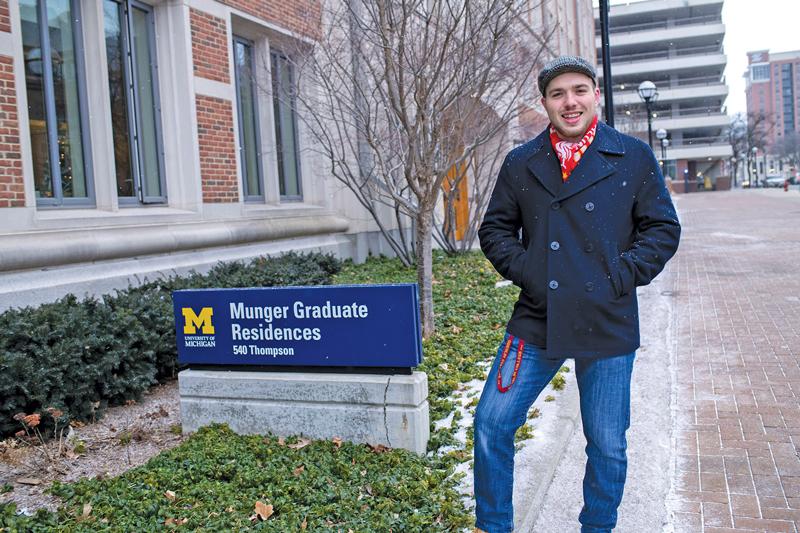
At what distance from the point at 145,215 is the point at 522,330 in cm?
686

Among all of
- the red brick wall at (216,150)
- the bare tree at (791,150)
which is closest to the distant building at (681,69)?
the bare tree at (791,150)

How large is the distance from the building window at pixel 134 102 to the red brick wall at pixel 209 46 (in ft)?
1.81

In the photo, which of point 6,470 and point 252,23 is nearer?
point 6,470

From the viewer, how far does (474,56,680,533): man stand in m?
2.92

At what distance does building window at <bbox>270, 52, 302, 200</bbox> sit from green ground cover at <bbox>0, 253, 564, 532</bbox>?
8.28 metres

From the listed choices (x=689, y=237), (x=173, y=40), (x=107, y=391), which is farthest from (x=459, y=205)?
(x=107, y=391)

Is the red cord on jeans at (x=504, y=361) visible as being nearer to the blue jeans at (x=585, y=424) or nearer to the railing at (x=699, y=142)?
the blue jeans at (x=585, y=424)

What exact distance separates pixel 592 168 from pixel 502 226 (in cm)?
43

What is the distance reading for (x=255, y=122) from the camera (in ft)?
39.6

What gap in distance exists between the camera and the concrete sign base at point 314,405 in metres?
4.53

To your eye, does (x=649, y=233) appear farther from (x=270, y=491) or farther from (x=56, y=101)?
(x=56, y=101)

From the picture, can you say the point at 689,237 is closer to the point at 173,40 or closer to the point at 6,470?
the point at 173,40

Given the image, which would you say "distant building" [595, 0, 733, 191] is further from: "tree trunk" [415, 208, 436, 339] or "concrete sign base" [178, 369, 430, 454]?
"concrete sign base" [178, 369, 430, 454]

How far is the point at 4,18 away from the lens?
285 inches
